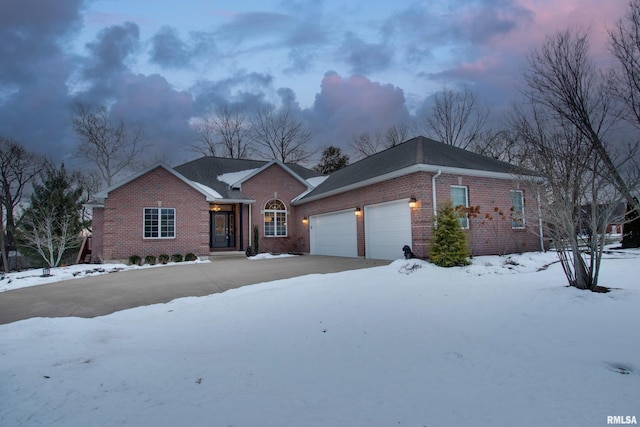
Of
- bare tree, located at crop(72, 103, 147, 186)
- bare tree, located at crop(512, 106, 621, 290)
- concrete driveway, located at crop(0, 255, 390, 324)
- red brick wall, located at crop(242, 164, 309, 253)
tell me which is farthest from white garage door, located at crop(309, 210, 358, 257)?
bare tree, located at crop(72, 103, 147, 186)

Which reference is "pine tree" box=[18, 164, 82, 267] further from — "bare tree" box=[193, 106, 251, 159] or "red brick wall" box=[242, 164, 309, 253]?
"bare tree" box=[193, 106, 251, 159]

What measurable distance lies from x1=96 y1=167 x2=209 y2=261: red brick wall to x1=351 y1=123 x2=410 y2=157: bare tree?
1952cm

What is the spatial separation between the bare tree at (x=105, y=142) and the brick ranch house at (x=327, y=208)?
10145 millimetres

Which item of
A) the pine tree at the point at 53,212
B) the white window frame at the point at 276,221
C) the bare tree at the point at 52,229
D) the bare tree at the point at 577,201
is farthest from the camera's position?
the white window frame at the point at 276,221

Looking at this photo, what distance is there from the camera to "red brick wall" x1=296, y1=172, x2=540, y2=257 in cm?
1105

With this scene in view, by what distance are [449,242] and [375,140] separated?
23.9 m

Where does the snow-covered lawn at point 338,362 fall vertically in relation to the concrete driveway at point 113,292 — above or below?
below

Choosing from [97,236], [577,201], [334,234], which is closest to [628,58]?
[577,201]

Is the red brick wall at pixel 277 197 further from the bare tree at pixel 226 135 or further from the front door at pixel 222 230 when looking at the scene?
the bare tree at pixel 226 135

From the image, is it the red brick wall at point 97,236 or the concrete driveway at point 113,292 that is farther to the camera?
the red brick wall at point 97,236

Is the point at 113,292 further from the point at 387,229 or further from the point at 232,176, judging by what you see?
the point at 232,176

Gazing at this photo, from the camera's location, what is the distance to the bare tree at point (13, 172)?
2450cm

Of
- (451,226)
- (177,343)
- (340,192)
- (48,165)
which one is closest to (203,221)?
(340,192)

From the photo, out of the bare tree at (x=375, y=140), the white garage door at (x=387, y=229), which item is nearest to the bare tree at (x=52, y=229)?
the white garage door at (x=387, y=229)
